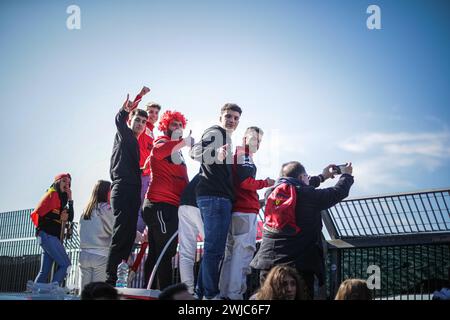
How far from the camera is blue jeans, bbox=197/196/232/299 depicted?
4.89 metres

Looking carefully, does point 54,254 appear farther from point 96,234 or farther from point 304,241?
point 304,241

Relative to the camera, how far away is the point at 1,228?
1519cm

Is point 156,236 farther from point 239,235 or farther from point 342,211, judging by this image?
point 342,211

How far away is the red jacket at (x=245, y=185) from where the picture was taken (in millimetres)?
5262

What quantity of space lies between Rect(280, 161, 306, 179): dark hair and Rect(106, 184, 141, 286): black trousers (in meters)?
1.67

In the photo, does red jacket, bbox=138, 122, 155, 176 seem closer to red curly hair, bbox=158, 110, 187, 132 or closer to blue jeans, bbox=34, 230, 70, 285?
red curly hair, bbox=158, 110, 187, 132

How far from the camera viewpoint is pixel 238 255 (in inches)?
201

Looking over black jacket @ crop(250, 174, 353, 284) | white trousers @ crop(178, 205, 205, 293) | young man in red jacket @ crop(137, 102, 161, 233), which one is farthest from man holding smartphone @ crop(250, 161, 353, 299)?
young man in red jacket @ crop(137, 102, 161, 233)

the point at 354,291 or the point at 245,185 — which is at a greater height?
the point at 245,185

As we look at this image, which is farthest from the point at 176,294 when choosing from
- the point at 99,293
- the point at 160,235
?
the point at 160,235

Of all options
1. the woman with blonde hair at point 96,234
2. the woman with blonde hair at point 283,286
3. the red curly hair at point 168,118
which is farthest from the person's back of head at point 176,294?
the woman with blonde hair at point 96,234

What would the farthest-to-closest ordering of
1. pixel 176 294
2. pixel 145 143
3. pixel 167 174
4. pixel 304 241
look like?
pixel 145 143 < pixel 167 174 < pixel 304 241 < pixel 176 294

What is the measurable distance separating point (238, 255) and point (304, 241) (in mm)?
712
